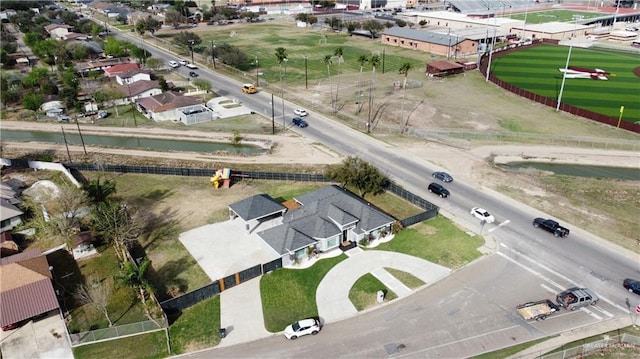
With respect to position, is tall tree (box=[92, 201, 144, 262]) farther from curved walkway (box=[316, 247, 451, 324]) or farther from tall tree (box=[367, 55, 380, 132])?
tall tree (box=[367, 55, 380, 132])

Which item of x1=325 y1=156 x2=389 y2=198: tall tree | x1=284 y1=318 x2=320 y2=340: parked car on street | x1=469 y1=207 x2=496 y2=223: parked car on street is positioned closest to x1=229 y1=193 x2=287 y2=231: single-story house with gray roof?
x1=325 y1=156 x2=389 y2=198: tall tree

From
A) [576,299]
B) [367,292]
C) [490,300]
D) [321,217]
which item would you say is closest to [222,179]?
[321,217]

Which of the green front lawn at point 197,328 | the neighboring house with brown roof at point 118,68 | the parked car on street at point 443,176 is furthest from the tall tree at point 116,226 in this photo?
the neighboring house with brown roof at point 118,68

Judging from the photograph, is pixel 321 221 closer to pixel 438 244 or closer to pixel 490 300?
pixel 438 244

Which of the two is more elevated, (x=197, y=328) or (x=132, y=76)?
(x=132, y=76)

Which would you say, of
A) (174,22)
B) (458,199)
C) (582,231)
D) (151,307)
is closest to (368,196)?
(458,199)
